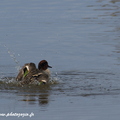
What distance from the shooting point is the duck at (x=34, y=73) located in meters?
12.7

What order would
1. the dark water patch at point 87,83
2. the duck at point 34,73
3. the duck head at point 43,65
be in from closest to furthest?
the dark water patch at point 87,83, the duck at point 34,73, the duck head at point 43,65

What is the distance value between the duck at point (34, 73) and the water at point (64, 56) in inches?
7.0

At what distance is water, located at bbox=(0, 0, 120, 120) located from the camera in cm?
1047

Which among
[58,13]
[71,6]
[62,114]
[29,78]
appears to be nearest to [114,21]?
[58,13]

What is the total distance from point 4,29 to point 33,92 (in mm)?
6886

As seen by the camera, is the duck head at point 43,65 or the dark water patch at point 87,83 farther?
the duck head at point 43,65

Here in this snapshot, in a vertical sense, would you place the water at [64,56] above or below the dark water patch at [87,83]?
above

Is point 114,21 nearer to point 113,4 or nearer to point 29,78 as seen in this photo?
point 113,4

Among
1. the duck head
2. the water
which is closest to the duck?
the duck head

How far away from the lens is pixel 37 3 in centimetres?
2484

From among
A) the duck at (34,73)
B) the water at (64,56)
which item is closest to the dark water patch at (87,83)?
the water at (64,56)

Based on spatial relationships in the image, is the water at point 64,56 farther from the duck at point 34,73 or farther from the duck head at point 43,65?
the duck head at point 43,65

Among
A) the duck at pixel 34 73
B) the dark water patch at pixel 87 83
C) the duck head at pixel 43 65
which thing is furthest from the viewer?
the duck head at pixel 43 65

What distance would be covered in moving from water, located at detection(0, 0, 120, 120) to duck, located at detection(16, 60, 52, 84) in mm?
178
